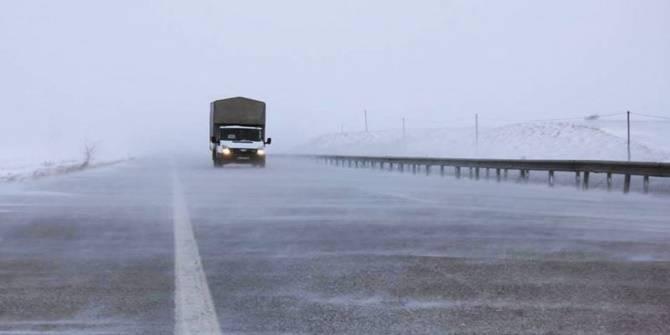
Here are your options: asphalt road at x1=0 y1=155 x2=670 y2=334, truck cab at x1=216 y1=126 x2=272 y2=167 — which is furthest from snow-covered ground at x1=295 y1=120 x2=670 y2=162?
asphalt road at x1=0 y1=155 x2=670 y2=334

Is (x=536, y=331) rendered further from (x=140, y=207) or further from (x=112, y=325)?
(x=140, y=207)

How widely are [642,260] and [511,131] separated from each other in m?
91.8

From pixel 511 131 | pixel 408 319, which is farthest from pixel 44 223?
pixel 511 131

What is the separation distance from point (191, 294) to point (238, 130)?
3333 cm

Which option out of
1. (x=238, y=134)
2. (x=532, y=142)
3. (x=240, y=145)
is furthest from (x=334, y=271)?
(x=532, y=142)

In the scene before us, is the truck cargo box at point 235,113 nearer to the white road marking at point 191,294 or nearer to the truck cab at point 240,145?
the truck cab at point 240,145

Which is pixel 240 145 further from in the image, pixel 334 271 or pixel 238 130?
pixel 334 271

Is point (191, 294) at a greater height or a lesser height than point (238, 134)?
lesser

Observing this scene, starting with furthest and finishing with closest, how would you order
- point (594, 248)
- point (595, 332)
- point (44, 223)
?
point (44, 223) < point (594, 248) < point (595, 332)

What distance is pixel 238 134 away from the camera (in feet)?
126

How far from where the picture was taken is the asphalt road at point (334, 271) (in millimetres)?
4645

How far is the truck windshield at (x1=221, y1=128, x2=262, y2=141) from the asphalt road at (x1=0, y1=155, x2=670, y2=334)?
2536 cm

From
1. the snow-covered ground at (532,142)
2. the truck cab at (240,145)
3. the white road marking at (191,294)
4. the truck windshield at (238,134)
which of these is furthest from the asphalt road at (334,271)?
the snow-covered ground at (532,142)

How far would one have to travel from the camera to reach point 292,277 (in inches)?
244
